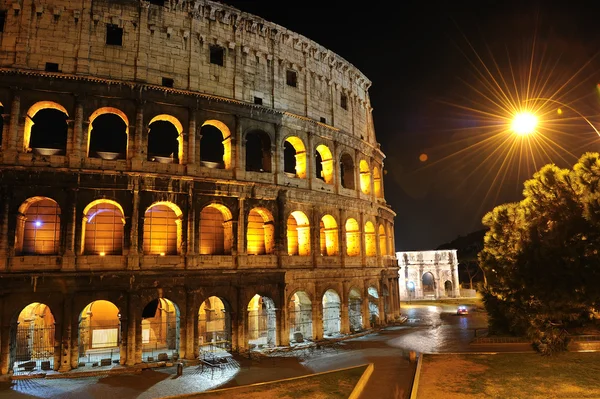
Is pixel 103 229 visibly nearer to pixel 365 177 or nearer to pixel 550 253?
pixel 365 177

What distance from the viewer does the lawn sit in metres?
14.0

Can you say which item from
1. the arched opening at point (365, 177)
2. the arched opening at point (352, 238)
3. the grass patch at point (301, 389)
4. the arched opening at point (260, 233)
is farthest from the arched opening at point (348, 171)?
the grass patch at point (301, 389)

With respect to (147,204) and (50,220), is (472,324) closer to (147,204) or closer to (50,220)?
(147,204)

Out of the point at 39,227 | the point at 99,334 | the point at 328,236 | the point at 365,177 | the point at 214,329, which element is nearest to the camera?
the point at 39,227

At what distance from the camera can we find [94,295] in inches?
739

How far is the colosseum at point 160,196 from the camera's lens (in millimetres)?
18750

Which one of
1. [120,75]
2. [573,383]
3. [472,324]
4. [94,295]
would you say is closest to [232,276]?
[94,295]

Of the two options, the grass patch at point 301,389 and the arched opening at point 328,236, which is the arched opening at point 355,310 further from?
the grass patch at point 301,389

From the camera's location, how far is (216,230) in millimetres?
23234

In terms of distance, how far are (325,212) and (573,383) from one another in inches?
608

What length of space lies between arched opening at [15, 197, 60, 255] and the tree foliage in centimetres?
1985

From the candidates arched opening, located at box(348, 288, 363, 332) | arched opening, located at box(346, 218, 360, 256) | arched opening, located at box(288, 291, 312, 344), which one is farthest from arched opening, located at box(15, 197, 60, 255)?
arched opening, located at box(348, 288, 363, 332)

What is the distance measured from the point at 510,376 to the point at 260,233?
14.3 metres

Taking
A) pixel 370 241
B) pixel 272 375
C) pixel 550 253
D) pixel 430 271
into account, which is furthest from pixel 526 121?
pixel 430 271
